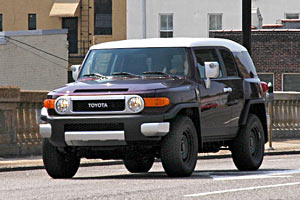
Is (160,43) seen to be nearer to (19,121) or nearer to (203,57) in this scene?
(203,57)

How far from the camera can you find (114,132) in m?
13.6

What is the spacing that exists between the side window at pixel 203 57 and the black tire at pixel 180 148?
1.25m

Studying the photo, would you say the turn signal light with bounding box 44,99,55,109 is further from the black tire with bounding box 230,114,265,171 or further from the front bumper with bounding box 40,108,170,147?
the black tire with bounding box 230,114,265,171

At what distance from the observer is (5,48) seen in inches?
1741

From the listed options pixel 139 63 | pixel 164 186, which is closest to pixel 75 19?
pixel 139 63

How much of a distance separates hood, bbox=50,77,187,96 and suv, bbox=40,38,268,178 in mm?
13

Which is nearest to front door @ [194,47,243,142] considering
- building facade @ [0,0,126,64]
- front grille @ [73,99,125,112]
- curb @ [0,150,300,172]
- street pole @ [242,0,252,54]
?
front grille @ [73,99,125,112]

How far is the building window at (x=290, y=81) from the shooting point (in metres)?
43.9

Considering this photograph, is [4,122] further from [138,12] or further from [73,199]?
[138,12]

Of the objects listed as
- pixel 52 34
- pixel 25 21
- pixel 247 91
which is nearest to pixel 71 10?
pixel 25 21

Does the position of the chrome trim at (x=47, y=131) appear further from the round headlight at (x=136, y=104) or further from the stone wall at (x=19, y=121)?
the stone wall at (x=19, y=121)

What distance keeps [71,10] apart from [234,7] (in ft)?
32.0

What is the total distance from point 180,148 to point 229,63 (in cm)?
293

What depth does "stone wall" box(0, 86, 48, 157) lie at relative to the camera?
20.5 metres
